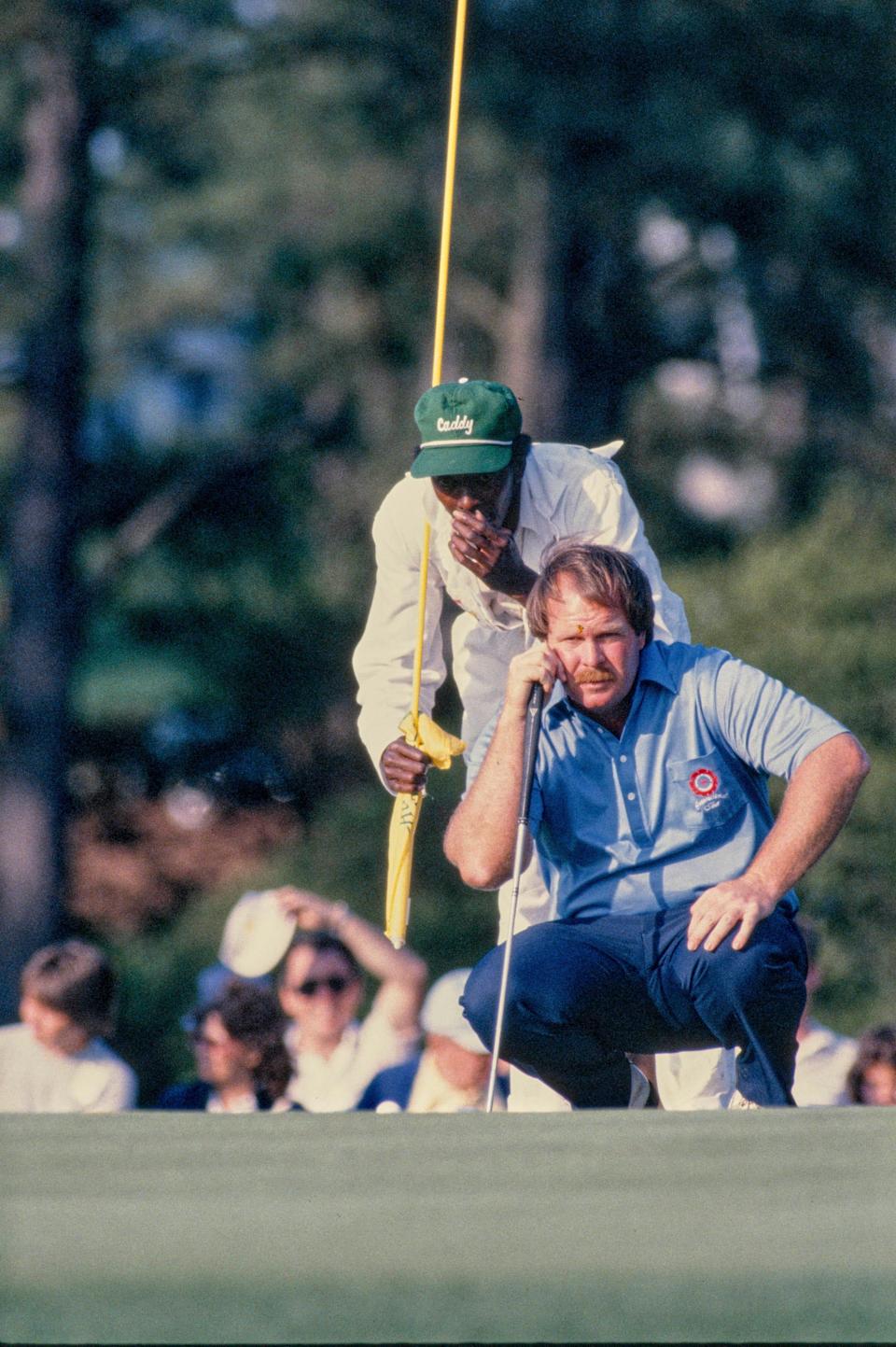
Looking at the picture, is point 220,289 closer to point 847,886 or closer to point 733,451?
point 733,451

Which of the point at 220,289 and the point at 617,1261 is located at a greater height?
the point at 220,289

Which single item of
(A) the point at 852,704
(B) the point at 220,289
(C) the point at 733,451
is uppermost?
(B) the point at 220,289

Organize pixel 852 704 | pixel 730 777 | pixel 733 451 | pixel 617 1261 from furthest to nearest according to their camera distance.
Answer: pixel 733 451
pixel 852 704
pixel 730 777
pixel 617 1261

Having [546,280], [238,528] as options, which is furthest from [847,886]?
[238,528]

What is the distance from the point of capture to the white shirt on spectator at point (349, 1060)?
6.03m

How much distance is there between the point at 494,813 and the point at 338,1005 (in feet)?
7.85

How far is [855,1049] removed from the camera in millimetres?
6043

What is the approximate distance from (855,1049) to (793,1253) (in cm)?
386

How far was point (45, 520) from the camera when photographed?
12156 mm

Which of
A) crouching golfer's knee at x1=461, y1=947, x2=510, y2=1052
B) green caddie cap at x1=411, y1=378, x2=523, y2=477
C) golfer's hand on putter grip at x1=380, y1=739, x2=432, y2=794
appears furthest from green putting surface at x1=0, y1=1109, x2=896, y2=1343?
green caddie cap at x1=411, y1=378, x2=523, y2=477

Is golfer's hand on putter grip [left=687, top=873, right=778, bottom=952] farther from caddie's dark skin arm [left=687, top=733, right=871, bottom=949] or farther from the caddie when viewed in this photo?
the caddie

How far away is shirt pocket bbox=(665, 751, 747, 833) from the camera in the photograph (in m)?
3.77

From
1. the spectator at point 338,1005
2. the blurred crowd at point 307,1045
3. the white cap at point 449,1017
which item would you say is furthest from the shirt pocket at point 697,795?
the spectator at point 338,1005

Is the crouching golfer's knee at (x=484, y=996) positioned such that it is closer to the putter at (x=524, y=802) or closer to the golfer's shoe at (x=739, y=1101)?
the putter at (x=524, y=802)
